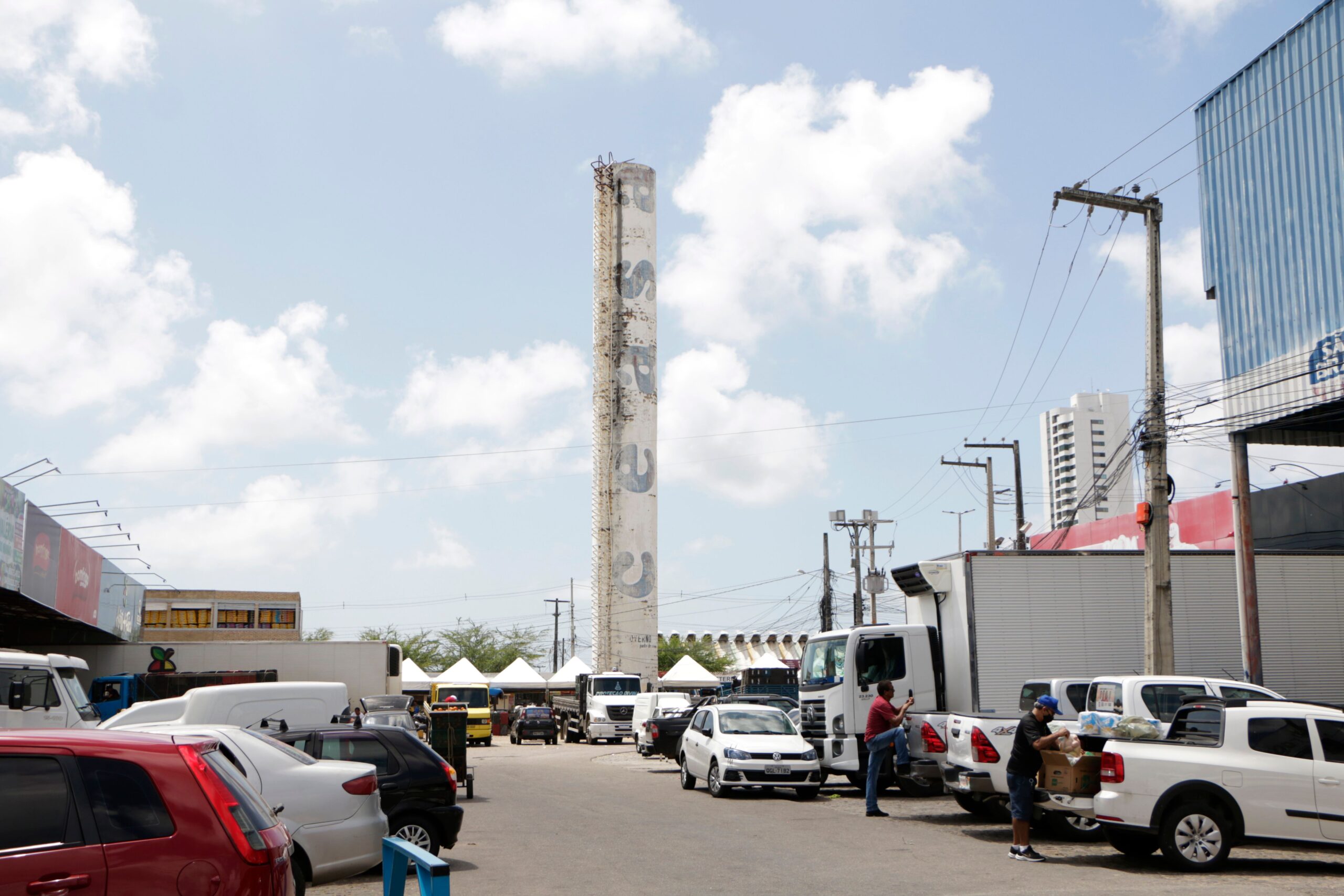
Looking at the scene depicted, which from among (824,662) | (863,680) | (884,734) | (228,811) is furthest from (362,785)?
(824,662)

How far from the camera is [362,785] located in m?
9.94

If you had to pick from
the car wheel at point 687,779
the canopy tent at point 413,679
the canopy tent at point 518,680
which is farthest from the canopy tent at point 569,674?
the car wheel at point 687,779

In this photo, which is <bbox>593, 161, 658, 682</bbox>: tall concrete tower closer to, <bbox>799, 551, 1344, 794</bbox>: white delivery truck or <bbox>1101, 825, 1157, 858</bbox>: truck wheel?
<bbox>799, 551, 1344, 794</bbox>: white delivery truck

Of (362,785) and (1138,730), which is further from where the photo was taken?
(1138,730)

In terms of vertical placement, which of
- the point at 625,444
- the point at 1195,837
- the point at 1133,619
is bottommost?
the point at 1195,837

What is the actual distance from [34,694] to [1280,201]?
2337 centimetres

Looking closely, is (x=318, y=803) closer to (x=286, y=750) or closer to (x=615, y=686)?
(x=286, y=750)

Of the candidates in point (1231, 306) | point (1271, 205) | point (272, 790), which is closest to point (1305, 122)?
point (1271, 205)

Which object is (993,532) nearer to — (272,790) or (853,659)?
(853,659)

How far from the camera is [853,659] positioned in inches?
792

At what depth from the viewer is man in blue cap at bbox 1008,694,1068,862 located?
1248cm

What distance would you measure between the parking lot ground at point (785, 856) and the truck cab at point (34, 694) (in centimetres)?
624

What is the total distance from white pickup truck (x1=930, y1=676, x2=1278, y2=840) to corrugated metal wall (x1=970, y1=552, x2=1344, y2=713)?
2.71 metres

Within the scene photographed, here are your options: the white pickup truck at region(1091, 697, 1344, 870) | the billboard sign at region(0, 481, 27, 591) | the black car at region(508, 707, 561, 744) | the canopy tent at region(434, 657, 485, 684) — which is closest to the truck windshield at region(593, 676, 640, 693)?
the black car at region(508, 707, 561, 744)
